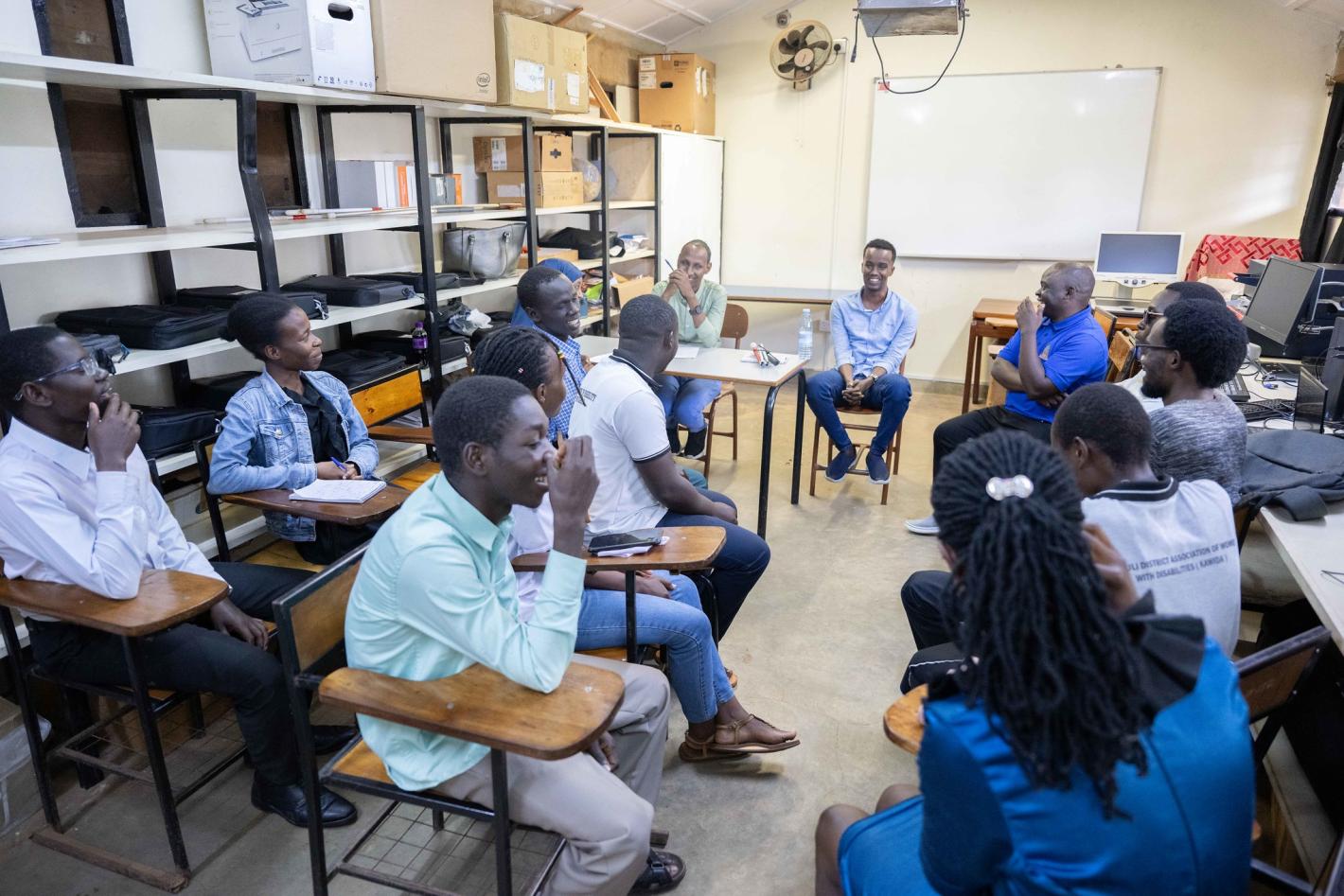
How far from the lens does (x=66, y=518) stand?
66.0 inches

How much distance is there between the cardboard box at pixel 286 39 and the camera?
8.53 ft

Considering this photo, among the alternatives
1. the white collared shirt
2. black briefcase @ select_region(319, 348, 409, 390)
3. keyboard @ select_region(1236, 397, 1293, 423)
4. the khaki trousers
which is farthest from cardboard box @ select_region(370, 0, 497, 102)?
keyboard @ select_region(1236, 397, 1293, 423)

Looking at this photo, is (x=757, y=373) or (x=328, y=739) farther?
(x=757, y=373)

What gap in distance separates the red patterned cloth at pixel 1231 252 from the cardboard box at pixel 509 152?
3900 millimetres

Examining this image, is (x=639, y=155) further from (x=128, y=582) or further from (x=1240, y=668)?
(x=1240, y=668)

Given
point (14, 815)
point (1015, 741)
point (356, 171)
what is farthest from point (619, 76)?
point (1015, 741)

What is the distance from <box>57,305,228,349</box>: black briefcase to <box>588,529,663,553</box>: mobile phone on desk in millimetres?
1350

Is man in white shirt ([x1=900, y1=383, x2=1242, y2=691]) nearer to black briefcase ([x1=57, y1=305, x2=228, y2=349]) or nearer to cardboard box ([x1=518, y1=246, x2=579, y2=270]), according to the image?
black briefcase ([x1=57, y1=305, x2=228, y2=349])

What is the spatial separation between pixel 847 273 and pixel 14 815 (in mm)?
5562

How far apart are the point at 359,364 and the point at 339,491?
96 cm

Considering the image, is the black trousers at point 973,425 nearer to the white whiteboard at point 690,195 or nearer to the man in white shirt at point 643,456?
the man in white shirt at point 643,456

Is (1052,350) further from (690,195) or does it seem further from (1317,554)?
(690,195)

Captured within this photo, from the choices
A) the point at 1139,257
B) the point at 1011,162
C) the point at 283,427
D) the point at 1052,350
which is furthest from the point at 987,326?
the point at 283,427

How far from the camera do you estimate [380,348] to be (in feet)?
11.1
